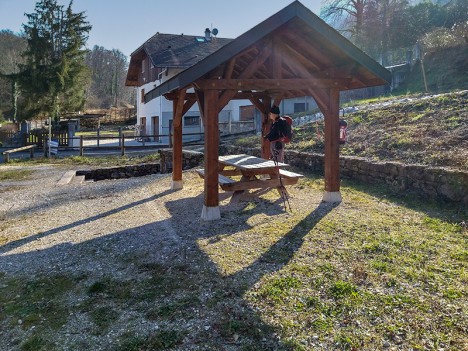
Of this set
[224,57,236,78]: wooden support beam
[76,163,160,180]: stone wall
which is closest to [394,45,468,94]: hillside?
[76,163,160,180]: stone wall

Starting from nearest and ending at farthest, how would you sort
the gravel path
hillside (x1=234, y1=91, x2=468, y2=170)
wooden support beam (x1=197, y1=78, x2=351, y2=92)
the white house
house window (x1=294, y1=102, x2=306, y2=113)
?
the gravel path, wooden support beam (x1=197, y1=78, x2=351, y2=92), hillside (x1=234, y1=91, x2=468, y2=170), the white house, house window (x1=294, y1=102, x2=306, y2=113)

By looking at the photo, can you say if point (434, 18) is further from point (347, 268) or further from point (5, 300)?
point (5, 300)

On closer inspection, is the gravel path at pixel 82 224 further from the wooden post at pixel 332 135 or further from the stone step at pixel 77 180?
the wooden post at pixel 332 135

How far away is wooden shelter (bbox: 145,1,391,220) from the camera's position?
5.52 metres

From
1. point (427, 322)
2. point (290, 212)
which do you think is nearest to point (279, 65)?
point (290, 212)

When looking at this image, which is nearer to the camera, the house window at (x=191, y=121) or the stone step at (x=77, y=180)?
the stone step at (x=77, y=180)

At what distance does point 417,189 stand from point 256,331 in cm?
511

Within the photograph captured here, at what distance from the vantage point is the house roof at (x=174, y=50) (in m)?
23.6

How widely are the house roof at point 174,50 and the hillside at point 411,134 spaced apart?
13.0 meters

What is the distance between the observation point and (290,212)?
6.33 meters

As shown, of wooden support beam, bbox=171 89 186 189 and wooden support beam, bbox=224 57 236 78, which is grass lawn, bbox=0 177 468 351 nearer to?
wooden support beam, bbox=224 57 236 78

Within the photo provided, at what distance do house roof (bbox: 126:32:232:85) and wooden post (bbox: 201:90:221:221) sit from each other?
57.8ft

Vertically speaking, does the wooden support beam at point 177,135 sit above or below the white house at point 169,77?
below

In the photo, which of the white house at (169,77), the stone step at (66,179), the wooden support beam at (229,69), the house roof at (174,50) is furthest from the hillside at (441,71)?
the stone step at (66,179)
